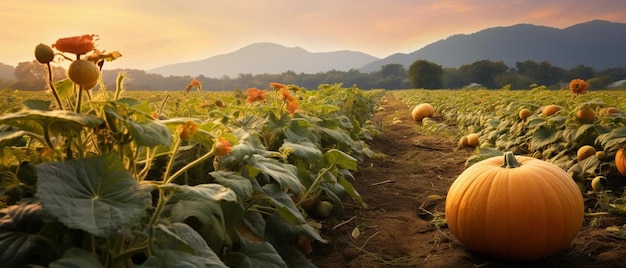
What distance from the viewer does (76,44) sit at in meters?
1.10

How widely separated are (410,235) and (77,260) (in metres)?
2.25

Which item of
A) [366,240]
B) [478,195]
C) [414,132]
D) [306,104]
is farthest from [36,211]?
[414,132]

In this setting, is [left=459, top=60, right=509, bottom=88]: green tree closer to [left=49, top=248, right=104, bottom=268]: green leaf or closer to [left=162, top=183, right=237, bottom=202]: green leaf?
[left=162, top=183, right=237, bottom=202]: green leaf

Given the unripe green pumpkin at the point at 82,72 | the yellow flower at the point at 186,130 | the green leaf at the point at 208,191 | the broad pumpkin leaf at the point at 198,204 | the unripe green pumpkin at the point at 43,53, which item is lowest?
the broad pumpkin leaf at the point at 198,204

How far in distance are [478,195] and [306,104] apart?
6.37ft

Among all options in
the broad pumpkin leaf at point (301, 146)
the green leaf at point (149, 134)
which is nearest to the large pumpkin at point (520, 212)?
the broad pumpkin leaf at point (301, 146)

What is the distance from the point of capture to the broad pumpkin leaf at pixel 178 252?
3.80 feet

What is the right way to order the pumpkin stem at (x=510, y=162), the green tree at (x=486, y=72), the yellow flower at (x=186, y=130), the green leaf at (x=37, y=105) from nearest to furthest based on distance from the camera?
the green leaf at (x=37, y=105) → the yellow flower at (x=186, y=130) → the pumpkin stem at (x=510, y=162) → the green tree at (x=486, y=72)

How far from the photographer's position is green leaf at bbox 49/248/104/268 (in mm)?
978

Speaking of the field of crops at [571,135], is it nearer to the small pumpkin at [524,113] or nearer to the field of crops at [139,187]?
the small pumpkin at [524,113]

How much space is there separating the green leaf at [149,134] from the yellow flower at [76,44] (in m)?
0.24

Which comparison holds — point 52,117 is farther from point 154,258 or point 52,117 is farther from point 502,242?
point 502,242

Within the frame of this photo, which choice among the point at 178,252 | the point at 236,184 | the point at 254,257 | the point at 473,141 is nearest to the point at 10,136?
the point at 178,252

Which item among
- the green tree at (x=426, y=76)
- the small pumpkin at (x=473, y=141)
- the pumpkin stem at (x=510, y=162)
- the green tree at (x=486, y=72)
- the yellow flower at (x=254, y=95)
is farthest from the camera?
the green tree at (x=486, y=72)
